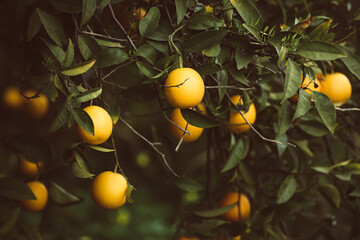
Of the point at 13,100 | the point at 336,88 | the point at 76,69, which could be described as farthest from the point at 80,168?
the point at 336,88

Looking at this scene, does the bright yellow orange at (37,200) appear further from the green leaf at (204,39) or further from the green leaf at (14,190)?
the green leaf at (204,39)

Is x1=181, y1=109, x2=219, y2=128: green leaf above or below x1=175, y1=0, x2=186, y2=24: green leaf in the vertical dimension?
below

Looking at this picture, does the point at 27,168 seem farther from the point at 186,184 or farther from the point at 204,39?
the point at 204,39

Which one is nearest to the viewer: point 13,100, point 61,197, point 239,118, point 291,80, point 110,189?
point 291,80

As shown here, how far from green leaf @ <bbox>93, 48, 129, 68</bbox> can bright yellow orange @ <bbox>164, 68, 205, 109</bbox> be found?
93mm

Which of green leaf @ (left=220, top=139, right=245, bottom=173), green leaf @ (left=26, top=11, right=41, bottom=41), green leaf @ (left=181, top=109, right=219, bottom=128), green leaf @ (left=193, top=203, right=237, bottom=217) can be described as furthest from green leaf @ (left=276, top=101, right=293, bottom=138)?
green leaf @ (left=26, top=11, right=41, bottom=41)

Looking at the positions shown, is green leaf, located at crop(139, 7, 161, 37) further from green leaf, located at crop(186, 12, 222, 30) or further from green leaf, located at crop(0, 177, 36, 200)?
green leaf, located at crop(0, 177, 36, 200)

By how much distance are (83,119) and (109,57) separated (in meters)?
0.13

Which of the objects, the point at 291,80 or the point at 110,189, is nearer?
the point at 291,80

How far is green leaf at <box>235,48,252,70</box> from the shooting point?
0.63 metres

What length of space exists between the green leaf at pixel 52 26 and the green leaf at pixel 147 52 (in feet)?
0.48

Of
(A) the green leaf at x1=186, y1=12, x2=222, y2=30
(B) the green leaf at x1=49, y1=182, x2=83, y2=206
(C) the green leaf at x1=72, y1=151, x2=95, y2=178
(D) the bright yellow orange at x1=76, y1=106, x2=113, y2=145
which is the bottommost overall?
(B) the green leaf at x1=49, y1=182, x2=83, y2=206

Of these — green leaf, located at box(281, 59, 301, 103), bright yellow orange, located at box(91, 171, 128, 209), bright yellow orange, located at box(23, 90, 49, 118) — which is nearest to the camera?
green leaf, located at box(281, 59, 301, 103)

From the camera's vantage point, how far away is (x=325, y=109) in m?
0.64
